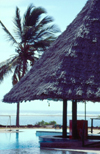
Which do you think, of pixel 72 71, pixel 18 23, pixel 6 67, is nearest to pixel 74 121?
pixel 72 71

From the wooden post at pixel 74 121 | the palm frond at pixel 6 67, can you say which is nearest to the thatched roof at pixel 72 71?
the wooden post at pixel 74 121

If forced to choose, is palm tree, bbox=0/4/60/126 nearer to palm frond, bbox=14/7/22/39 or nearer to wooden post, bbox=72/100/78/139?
palm frond, bbox=14/7/22/39

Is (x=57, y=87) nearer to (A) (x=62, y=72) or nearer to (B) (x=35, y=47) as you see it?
(A) (x=62, y=72)

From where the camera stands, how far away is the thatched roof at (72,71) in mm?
11281

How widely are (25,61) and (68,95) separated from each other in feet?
45.2

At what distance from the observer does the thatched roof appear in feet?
37.0

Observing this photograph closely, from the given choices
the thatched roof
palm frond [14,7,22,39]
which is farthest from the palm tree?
the thatched roof

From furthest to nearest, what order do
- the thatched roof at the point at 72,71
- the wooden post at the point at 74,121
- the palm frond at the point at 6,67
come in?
the palm frond at the point at 6,67, the wooden post at the point at 74,121, the thatched roof at the point at 72,71

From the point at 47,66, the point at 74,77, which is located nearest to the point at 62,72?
the point at 74,77

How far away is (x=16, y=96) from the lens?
1269 centimetres

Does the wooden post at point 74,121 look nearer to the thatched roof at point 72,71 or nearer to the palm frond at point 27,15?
the thatched roof at point 72,71

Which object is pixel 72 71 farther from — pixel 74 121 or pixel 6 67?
pixel 6 67

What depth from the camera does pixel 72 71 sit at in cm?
1181

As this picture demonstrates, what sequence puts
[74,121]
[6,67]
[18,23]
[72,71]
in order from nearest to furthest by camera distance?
[72,71], [74,121], [6,67], [18,23]
